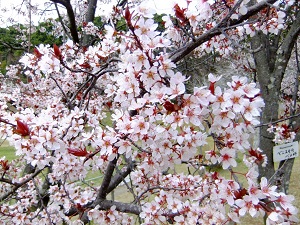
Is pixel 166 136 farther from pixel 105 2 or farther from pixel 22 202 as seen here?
pixel 105 2

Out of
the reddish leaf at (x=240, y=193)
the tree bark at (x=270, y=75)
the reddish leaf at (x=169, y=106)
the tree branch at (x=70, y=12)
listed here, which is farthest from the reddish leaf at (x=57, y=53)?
the tree branch at (x=70, y=12)

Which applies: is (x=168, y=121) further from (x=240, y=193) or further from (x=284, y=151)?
(x=284, y=151)

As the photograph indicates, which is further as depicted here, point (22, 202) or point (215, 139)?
point (22, 202)

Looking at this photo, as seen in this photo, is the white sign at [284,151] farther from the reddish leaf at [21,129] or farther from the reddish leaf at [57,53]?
the reddish leaf at [21,129]

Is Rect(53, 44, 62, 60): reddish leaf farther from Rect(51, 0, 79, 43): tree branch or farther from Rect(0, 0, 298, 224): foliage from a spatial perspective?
Rect(51, 0, 79, 43): tree branch

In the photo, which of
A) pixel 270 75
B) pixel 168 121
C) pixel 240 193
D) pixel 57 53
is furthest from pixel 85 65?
pixel 270 75

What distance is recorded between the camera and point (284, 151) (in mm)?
2434

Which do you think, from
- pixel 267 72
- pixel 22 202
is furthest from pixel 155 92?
pixel 22 202

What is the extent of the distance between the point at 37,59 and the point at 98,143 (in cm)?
79

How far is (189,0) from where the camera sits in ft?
3.97

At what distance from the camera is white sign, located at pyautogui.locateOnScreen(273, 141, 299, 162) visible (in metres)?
2.41

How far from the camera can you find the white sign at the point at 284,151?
2406 millimetres

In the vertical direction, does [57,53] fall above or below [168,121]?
above

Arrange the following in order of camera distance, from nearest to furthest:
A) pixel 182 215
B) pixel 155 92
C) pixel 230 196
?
pixel 155 92, pixel 230 196, pixel 182 215
